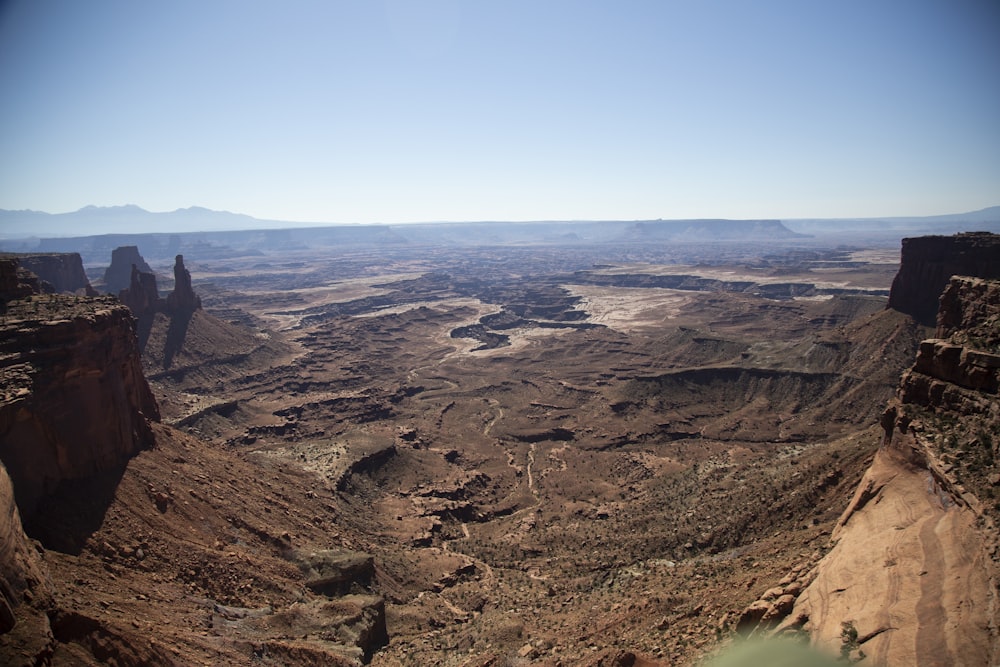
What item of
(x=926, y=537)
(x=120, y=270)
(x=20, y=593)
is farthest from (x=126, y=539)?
(x=120, y=270)

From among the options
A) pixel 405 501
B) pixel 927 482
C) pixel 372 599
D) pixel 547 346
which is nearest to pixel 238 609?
pixel 372 599

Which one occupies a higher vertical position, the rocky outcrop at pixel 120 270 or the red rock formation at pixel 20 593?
the rocky outcrop at pixel 120 270

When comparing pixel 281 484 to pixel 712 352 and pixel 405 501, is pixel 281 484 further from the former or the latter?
pixel 712 352

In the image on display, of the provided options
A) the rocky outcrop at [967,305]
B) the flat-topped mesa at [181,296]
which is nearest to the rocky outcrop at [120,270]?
the flat-topped mesa at [181,296]

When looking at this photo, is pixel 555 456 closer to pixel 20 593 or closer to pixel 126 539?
pixel 126 539

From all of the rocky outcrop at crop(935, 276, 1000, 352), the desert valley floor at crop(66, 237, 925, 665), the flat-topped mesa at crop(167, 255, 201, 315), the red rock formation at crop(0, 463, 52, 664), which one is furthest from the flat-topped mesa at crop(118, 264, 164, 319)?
the rocky outcrop at crop(935, 276, 1000, 352)

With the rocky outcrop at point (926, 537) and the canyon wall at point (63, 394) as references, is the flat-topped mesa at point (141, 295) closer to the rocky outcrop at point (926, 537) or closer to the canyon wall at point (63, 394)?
the canyon wall at point (63, 394)
